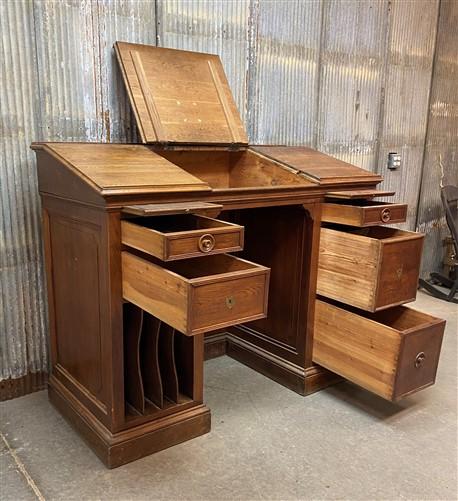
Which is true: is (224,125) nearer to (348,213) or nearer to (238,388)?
(348,213)

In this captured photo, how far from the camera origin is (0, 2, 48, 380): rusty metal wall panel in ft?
6.71

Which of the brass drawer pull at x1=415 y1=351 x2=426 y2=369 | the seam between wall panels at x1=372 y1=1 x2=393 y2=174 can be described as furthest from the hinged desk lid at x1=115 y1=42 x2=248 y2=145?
the seam between wall panels at x1=372 y1=1 x2=393 y2=174

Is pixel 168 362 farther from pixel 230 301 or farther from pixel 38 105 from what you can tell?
pixel 38 105

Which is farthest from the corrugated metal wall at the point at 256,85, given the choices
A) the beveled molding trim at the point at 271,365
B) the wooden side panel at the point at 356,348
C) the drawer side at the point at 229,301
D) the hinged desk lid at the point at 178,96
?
the wooden side panel at the point at 356,348

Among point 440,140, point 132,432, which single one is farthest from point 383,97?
point 132,432

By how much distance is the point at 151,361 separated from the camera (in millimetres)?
1992

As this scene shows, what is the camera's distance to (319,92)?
3221 millimetres

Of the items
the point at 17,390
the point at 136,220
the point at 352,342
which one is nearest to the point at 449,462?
the point at 352,342

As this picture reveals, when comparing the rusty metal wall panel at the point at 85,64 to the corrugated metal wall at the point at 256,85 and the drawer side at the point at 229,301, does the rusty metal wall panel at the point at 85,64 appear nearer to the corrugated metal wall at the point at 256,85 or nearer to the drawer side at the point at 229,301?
the corrugated metal wall at the point at 256,85

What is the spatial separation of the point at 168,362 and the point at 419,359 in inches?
41.3

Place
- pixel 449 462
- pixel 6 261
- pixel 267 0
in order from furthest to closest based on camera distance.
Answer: pixel 267 0 → pixel 6 261 → pixel 449 462

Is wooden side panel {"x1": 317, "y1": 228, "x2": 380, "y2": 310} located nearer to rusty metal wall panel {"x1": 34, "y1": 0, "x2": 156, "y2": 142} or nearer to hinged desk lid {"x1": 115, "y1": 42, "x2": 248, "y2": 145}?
hinged desk lid {"x1": 115, "y1": 42, "x2": 248, "y2": 145}

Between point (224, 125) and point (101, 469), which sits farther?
point (224, 125)

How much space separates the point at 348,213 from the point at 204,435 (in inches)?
43.7
